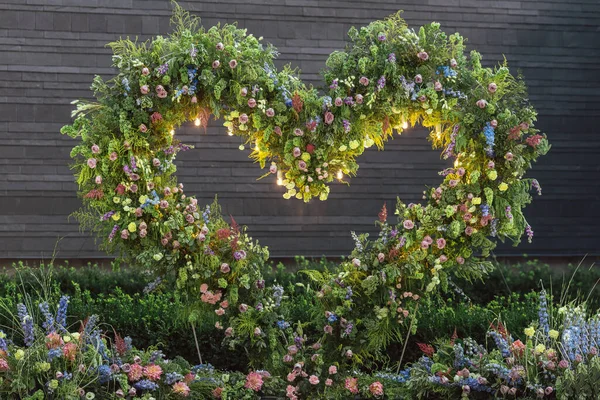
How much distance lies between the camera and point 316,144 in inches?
150

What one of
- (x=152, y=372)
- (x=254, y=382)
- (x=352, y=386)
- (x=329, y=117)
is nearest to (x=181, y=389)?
(x=152, y=372)

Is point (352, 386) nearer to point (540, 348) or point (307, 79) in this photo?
point (540, 348)

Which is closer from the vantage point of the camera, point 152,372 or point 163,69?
point 152,372

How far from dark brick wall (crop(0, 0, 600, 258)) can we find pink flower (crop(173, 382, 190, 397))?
4290mm

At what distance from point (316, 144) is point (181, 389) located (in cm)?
125

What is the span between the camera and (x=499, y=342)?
11.8 ft

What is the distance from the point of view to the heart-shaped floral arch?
377 cm

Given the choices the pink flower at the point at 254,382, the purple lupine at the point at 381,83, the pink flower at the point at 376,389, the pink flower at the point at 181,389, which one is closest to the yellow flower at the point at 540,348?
the pink flower at the point at 376,389

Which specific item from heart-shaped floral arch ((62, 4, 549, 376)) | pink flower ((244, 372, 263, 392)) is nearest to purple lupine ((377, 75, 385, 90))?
heart-shaped floral arch ((62, 4, 549, 376))

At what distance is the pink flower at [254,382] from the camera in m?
3.71

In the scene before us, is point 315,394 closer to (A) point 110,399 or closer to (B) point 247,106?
(A) point 110,399

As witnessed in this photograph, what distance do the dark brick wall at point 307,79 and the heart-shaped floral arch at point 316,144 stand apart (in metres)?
3.95

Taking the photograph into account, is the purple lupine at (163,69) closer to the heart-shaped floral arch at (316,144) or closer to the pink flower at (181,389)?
the heart-shaped floral arch at (316,144)

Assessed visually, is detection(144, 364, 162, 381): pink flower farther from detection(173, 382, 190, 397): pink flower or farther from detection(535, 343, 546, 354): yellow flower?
detection(535, 343, 546, 354): yellow flower
